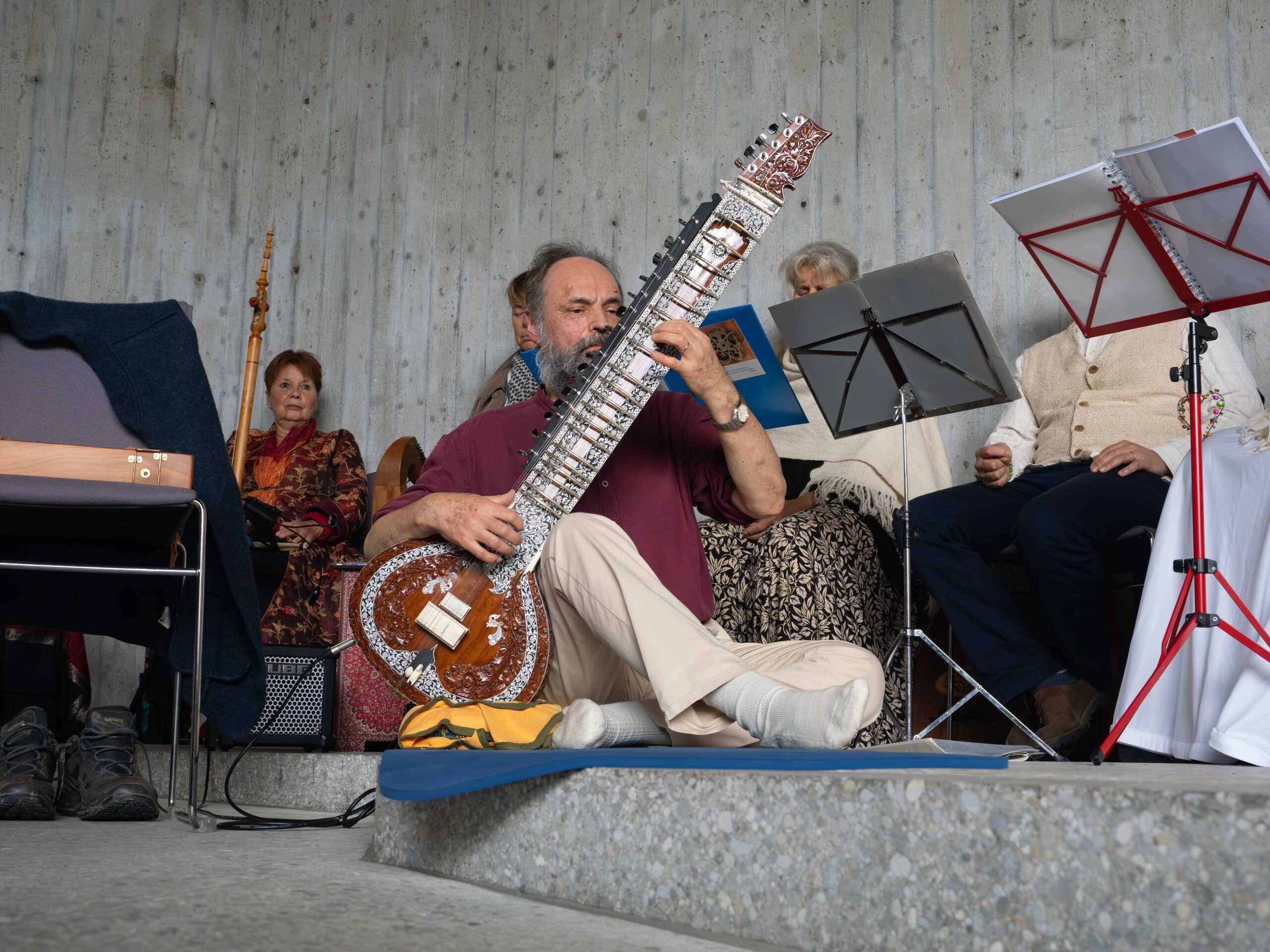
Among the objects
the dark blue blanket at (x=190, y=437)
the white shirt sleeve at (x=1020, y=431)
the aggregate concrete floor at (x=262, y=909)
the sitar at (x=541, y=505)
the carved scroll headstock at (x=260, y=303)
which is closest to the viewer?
the aggregate concrete floor at (x=262, y=909)

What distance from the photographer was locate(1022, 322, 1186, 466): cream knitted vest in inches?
101

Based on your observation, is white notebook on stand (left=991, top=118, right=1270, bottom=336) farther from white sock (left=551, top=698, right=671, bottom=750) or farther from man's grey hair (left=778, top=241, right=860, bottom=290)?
white sock (left=551, top=698, right=671, bottom=750)

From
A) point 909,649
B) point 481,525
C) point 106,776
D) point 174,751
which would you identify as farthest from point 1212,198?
point 106,776

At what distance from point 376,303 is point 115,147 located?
4.02 feet

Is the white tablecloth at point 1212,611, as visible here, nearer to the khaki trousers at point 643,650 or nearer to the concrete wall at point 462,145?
the khaki trousers at point 643,650

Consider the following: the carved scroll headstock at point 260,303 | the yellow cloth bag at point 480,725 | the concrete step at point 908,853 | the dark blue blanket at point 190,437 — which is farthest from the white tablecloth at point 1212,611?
the carved scroll headstock at point 260,303

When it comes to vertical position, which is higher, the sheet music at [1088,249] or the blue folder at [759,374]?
the sheet music at [1088,249]

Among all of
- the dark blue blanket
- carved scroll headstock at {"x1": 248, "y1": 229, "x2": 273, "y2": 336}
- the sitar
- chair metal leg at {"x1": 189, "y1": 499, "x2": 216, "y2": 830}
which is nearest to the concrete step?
the sitar

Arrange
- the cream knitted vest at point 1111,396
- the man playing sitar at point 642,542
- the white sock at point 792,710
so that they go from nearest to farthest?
the white sock at point 792,710 → the man playing sitar at point 642,542 → the cream knitted vest at point 1111,396

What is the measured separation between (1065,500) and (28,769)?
194 centimetres

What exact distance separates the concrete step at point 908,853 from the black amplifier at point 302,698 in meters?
1.46

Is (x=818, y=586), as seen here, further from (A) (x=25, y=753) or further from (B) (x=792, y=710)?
(A) (x=25, y=753)

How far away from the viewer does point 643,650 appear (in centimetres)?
138

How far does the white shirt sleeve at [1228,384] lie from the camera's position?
2377 mm
